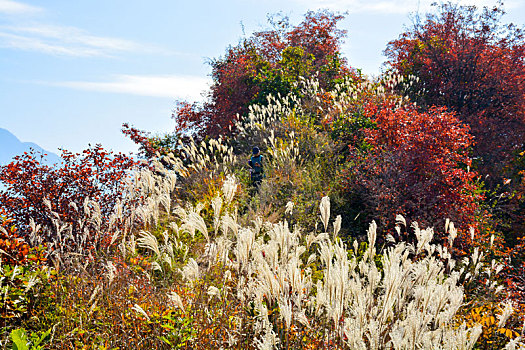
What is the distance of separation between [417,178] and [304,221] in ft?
9.07

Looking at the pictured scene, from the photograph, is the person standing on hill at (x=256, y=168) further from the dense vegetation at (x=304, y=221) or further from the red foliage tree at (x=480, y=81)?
the red foliage tree at (x=480, y=81)

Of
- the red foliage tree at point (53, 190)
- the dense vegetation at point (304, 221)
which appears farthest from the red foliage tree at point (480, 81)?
the red foliage tree at point (53, 190)

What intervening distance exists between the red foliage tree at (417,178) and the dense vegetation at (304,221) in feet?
0.16

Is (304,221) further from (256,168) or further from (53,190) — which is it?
(53,190)

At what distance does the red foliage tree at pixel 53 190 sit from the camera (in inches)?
310

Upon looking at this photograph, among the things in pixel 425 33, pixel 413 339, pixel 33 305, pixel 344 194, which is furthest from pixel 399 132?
pixel 425 33

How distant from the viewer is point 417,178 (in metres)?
8.30

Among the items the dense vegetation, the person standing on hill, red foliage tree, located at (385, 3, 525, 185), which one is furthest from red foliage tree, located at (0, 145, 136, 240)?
red foliage tree, located at (385, 3, 525, 185)

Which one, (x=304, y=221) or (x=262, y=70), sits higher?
(x=262, y=70)

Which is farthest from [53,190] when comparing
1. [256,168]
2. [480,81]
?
[480,81]

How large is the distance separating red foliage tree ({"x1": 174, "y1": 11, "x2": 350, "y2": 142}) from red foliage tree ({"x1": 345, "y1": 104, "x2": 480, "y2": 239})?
649cm

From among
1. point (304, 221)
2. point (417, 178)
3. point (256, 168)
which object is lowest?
point (304, 221)

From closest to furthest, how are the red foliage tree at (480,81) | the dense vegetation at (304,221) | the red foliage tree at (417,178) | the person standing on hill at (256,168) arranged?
the dense vegetation at (304,221), the red foliage tree at (417,178), the person standing on hill at (256,168), the red foliage tree at (480,81)

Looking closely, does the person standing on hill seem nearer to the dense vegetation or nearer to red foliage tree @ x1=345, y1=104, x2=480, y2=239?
the dense vegetation
